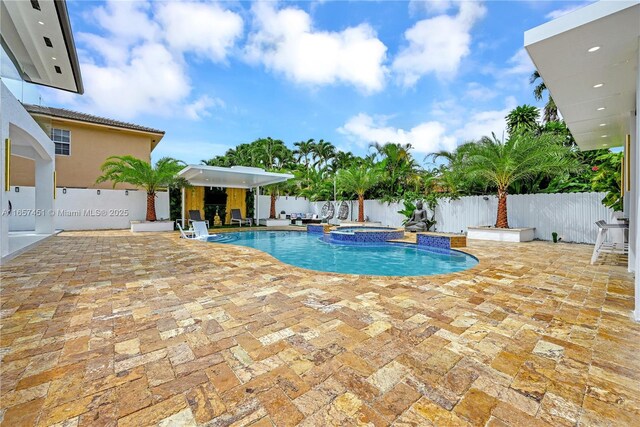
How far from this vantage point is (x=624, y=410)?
6.56 feet

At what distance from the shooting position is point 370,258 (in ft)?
29.7

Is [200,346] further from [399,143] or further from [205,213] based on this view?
[399,143]

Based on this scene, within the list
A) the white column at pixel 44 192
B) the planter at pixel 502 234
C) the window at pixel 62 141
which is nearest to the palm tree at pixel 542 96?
the planter at pixel 502 234

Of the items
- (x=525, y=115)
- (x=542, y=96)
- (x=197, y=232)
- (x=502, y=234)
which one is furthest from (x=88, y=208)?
(x=542, y=96)

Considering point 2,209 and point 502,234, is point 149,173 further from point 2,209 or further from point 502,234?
point 502,234

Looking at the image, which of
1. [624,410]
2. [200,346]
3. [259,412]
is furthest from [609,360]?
[200,346]

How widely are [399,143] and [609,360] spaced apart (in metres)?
20.0

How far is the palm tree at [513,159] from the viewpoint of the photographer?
10.9m

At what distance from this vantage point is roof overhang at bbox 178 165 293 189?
45.3 ft

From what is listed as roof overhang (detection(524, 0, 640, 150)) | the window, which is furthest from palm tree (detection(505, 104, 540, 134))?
the window

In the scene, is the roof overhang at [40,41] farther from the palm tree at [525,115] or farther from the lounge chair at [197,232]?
the palm tree at [525,115]

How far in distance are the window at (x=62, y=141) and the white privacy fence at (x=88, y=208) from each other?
4.42 meters

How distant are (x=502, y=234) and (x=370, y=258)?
656 cm

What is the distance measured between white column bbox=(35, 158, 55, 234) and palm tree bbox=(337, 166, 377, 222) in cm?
1471
